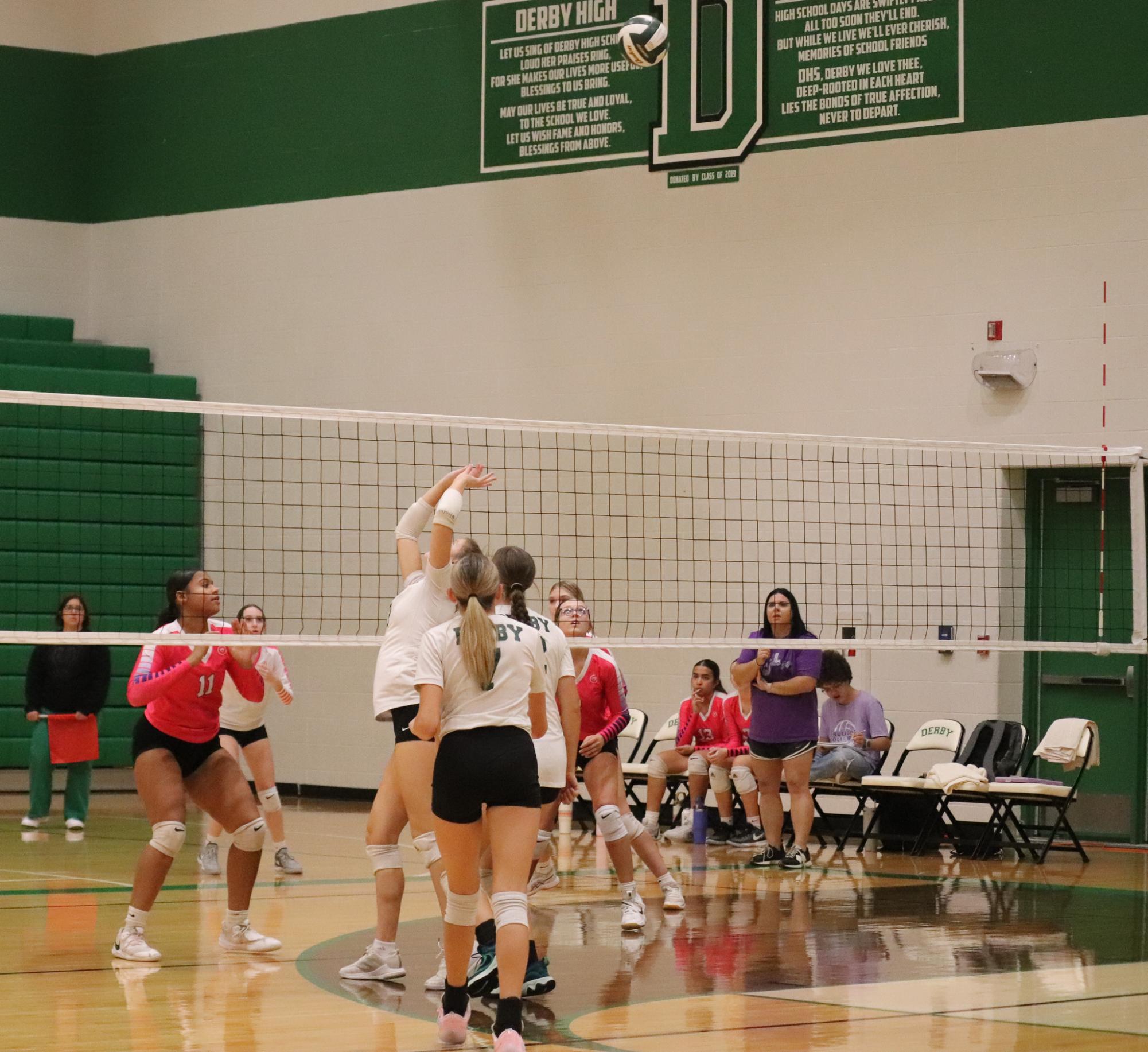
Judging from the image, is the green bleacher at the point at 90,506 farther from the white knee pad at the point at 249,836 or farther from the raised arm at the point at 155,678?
the white knee pad at the point at 249,836

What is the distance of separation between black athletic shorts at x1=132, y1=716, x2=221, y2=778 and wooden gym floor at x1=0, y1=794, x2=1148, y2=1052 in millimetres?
828

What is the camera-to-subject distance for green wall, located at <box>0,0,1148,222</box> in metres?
14.9

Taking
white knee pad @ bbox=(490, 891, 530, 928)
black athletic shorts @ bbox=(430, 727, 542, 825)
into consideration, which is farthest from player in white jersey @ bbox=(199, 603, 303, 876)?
white knee pad @ bbox=(490, 891, 530, 928)

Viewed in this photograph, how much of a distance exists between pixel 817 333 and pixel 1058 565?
2.53 m

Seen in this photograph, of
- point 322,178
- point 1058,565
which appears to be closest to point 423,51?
point 322,178

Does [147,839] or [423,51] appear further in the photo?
[423,51]

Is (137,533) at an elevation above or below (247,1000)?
above

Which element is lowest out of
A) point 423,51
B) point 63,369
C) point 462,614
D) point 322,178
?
point 462,614

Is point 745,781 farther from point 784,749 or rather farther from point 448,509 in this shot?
point 448,509

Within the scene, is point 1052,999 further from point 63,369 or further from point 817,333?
point 63,369

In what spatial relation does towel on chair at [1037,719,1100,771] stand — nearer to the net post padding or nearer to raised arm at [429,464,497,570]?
the net post padding

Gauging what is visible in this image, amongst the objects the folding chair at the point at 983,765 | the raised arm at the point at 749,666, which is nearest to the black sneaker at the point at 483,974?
the raised arm at the point at 749,666

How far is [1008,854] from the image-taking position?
1148cm

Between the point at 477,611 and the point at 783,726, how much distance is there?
5303mm
